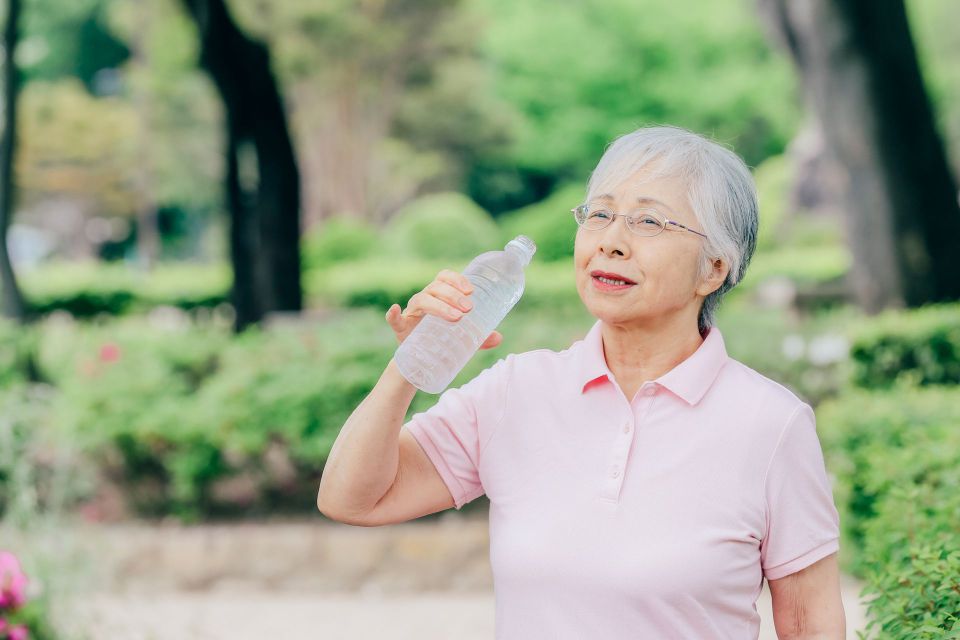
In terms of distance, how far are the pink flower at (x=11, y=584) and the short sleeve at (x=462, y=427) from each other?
2.32 meters

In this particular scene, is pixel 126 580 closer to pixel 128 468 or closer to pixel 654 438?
pixel 128 468

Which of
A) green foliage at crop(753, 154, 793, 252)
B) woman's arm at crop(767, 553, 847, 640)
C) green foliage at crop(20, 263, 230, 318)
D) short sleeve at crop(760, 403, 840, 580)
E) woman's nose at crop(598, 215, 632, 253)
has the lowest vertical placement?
green foliage at crop(753, 154, 793, 252)

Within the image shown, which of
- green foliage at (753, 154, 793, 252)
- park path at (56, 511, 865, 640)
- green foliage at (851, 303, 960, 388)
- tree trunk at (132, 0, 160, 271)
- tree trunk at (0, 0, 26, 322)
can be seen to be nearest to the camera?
park path at (56, 511, 865, 640)

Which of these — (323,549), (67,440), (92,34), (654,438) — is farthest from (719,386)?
(92,34)

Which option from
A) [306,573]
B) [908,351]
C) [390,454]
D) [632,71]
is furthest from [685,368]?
[632,71]

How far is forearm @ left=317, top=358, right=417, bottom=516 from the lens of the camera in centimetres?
209

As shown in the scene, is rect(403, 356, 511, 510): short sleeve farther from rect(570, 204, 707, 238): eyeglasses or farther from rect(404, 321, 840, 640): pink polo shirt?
rect(570, 204, 707, 238): eyeglasses

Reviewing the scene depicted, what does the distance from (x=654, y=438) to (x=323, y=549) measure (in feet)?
16.6

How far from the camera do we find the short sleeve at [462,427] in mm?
2213

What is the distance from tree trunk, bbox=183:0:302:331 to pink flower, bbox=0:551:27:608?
6235 mm

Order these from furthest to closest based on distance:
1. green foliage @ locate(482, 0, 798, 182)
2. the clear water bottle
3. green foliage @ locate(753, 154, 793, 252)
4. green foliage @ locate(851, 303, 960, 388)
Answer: green foliage @ locate(482, 0, 798, 182) → green foliage @ locate(753, 154, 793, 252) → green foliage @ locate(851, 303, 960, 388) → the clear water bottle

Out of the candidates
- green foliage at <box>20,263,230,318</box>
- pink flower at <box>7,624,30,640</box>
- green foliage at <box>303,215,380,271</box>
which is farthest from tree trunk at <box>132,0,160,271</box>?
pink flower at <box>7,624,30,640</box>

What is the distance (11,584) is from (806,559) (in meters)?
2.89

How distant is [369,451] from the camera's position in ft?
6.97
